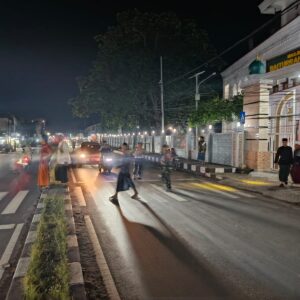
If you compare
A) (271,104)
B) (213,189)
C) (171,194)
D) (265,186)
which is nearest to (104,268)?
(171,194)

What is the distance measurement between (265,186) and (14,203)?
9.50m

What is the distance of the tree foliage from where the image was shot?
28.6 m

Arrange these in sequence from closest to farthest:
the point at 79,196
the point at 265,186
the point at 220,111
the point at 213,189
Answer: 1. the point at 79,196
2. the point at 213,189
3. the point at 265,186
4. the point at 220,111

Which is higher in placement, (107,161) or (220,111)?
(220,111)

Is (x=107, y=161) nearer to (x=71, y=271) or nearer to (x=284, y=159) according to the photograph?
(x=284, y=159)

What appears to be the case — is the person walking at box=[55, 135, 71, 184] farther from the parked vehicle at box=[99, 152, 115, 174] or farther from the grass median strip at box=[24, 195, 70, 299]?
the parked vehicle at box=[99, 152, 115, 174]

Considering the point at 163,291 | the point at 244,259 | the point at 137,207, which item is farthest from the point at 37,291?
the point at 137,207

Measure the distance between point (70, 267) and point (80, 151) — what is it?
23204 millimetres

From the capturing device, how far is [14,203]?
12.1 m

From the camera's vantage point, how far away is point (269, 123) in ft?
68.4

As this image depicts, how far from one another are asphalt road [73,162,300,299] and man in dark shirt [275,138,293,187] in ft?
9.88

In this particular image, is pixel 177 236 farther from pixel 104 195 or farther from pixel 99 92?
pixel 99 92

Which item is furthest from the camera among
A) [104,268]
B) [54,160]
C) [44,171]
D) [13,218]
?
[54,160]

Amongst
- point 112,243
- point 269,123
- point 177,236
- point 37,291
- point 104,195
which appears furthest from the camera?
point 269,123
